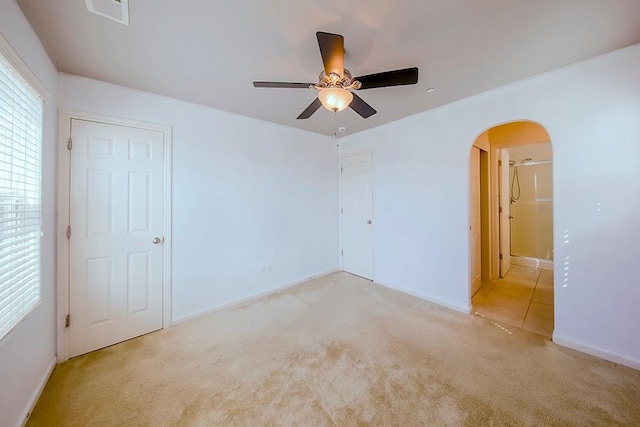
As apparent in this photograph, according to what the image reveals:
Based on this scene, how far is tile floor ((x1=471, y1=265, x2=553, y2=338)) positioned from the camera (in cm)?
248

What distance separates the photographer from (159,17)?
1.44 meters

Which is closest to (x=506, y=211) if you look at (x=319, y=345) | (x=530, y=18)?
(x=530, y=18)

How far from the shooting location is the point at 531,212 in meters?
4.75

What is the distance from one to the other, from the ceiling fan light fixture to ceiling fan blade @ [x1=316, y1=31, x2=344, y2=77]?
0.10m

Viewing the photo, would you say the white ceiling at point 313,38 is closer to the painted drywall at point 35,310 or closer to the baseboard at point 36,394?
the painted drywall at point 35,310

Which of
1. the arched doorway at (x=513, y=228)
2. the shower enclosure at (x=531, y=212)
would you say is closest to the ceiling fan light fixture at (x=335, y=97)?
the arched doorway at (x=513, y=228)

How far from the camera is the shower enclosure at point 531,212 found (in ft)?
14.7

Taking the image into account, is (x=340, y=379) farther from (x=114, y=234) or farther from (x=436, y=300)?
(x=114, y=234)

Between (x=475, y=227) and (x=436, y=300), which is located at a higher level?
(x=475, y=227)

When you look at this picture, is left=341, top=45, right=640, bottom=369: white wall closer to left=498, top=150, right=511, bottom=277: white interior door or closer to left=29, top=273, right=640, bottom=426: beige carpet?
left=29, top=273, right=640, bottom=426: beige carpet

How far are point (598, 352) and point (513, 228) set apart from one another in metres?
3.56

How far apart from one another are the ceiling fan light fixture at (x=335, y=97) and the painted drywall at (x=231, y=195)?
1730mm

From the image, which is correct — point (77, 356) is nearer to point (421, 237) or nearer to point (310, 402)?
point (310, 402)

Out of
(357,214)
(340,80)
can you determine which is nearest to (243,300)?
(357,214)
